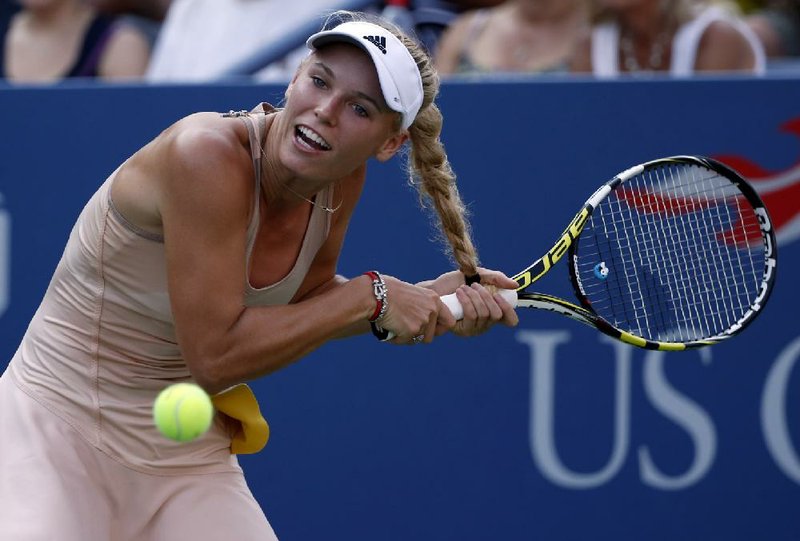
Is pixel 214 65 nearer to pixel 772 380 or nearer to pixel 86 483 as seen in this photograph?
pixel 772 380

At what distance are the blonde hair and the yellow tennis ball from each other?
83 centimetres

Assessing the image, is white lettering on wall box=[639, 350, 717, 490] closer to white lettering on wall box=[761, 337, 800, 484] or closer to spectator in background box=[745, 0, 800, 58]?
white lettering on wall box=[761, 337, 800, 484]

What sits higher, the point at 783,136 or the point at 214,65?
the point at 214,65

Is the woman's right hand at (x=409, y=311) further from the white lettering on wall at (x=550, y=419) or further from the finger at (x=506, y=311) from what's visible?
the white lettering on wall at (x=550, y=419)

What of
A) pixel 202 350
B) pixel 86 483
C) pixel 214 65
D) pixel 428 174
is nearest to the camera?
pixel 202 350

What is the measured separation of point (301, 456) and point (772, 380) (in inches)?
60.4

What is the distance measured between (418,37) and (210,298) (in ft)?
8.13

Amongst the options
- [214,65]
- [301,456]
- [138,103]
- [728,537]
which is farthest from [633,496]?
[214,65]

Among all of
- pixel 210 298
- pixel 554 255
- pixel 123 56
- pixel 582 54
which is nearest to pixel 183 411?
pixel 210 298

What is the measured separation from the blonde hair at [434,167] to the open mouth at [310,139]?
307 mm

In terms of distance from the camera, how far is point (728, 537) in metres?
4.50

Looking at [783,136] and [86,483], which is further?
[783,136]

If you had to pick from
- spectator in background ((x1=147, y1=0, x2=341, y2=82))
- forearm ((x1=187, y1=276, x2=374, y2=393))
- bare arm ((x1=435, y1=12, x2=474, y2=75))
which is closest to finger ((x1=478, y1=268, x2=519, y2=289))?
forearm ((x1=187, y1=276, x2=374, y2=393))

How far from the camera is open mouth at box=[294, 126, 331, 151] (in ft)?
9.14
